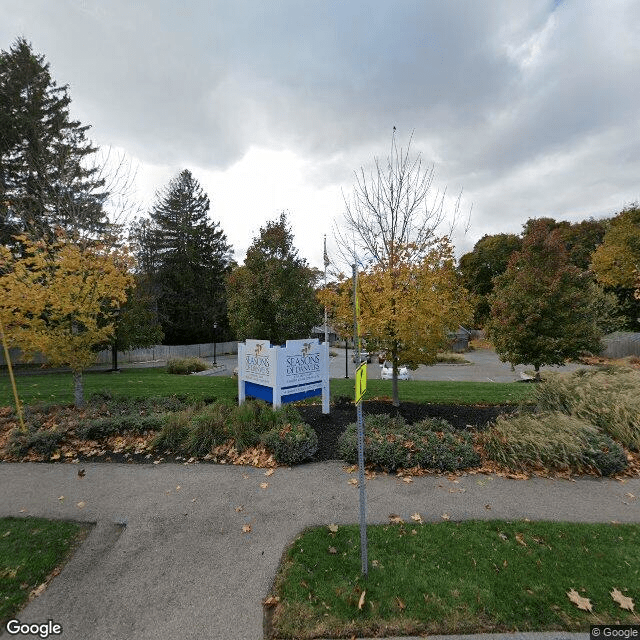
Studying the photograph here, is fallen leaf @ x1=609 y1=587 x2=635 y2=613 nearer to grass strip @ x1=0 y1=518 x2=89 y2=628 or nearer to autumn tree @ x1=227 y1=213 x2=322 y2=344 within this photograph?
grass strip @ x1=0 y1=518 x2=89 y2=628

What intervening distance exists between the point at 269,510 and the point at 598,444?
540 centimetres

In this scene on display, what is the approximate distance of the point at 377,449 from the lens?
5.60m

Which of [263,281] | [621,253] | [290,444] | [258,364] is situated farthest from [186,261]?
[621,253]

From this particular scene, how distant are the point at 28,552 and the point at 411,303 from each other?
23.4 ft

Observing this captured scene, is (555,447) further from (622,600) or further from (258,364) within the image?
(258,364)

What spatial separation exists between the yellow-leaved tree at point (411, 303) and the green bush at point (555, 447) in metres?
2.46

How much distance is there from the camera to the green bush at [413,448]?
5473mm

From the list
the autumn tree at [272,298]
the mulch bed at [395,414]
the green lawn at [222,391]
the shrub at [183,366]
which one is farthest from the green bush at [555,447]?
the shrub at [183,366]

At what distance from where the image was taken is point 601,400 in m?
6.88

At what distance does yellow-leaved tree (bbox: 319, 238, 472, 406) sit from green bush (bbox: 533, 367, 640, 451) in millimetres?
2524

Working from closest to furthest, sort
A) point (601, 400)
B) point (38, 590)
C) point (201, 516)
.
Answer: point (38, 590) → point (201, 516) → point (601, 400)

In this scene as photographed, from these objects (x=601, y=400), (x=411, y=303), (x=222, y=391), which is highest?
(x=411, y=303)

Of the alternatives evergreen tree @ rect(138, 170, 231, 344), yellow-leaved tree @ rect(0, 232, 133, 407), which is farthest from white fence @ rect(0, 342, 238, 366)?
yellow-leaved tree @ rect(0, 232, 133, 407)

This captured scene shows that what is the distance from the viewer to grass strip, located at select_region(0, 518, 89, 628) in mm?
3031
